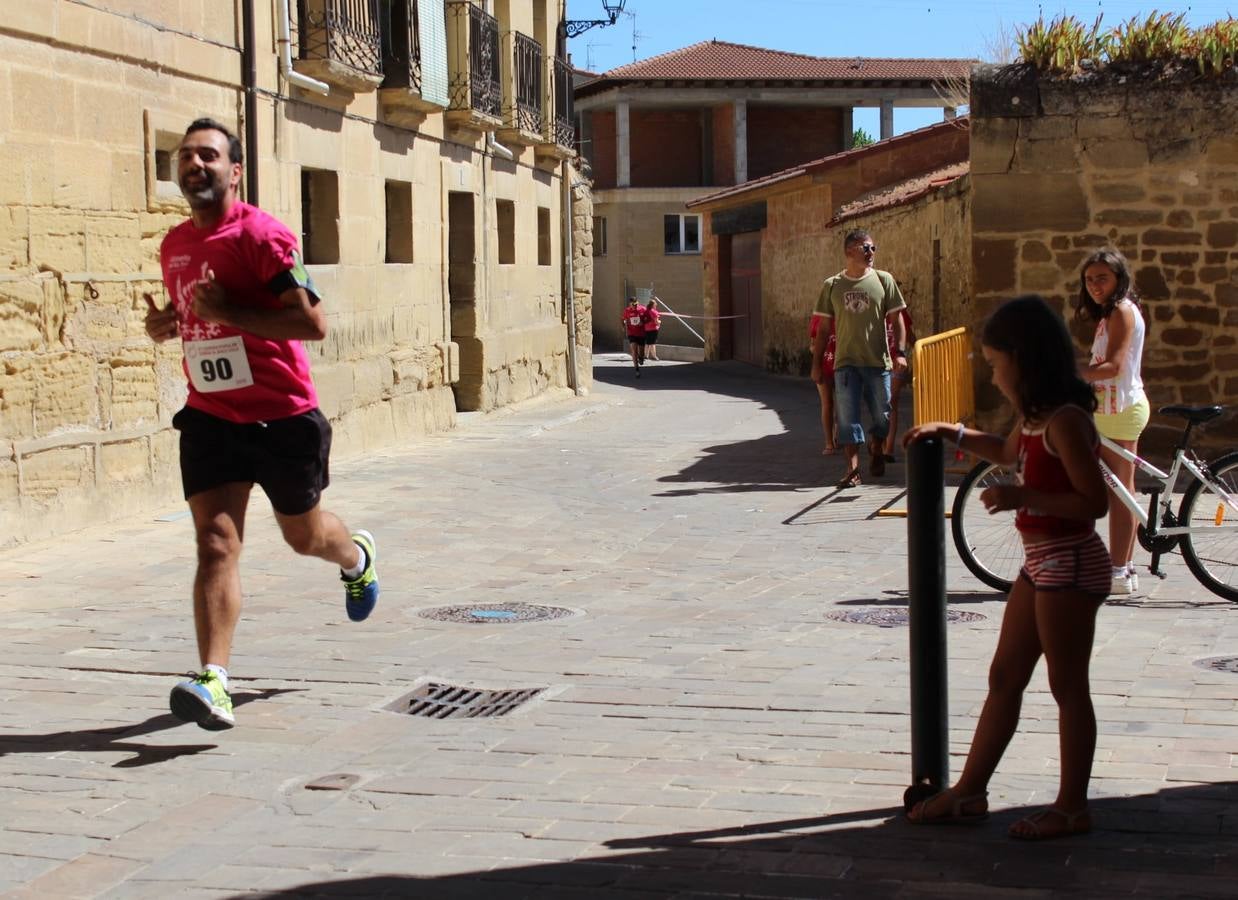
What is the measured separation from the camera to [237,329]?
17.9ft

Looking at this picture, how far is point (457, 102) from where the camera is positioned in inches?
758

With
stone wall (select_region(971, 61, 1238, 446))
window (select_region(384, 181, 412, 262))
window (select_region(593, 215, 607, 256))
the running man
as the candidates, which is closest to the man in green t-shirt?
stone wall (select_region(971, 61, 1238, 446))

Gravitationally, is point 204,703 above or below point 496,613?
above

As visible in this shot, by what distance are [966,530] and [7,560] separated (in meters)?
4.89

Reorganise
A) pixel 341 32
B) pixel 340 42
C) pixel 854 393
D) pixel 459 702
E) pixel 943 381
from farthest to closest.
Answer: pixel 340 42 → pixel 341 32 → pixel 943 381 → pixel 854 393 → pixel 459 702

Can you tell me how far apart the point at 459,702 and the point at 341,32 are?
407 inches

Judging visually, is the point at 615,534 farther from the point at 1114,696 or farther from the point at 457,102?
the point at 457,102

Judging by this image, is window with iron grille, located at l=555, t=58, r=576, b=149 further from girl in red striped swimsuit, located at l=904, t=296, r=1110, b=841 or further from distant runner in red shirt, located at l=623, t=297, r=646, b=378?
girl in red striped swimsuit, located at l=904, t=296, r=1110, b=841

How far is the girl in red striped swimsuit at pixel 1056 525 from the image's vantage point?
13.9 feet

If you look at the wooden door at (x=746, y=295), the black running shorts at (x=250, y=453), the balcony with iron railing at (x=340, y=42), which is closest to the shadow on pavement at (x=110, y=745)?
the black running shorts at (x=250, y=453)

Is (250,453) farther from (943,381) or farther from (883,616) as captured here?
(943,381)

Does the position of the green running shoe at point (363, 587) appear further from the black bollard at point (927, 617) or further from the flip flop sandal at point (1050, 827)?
the flip flop sandal at point (1050, 827)

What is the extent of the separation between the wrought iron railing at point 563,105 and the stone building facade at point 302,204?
6cm

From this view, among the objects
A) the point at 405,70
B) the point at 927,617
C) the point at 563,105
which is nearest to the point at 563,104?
the point at 563,105
